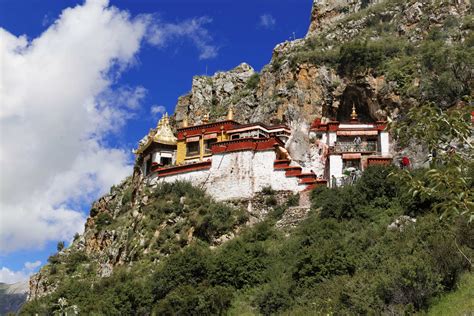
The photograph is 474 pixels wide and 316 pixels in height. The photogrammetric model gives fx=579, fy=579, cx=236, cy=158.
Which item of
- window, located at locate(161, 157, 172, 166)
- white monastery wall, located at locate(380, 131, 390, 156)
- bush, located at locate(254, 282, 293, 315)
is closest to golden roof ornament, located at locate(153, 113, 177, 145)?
window, located at locate(161, 157, 172, 166)

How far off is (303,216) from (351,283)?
10.8 m

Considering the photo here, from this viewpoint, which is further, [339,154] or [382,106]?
[382,106]

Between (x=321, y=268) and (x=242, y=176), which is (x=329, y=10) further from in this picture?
(x=321, y=268)

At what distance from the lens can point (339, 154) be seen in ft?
113

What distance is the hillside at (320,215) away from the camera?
1817cm

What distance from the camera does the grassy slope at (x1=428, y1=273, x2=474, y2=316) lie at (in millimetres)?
16236

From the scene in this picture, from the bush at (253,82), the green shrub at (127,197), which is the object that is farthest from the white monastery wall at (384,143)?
the green shrub at (127,197)

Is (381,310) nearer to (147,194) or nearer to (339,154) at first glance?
(339,154)

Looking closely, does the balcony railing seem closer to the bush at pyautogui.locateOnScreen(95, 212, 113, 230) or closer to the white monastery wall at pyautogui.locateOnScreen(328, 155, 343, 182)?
the white monastery wall at pyautogui.locateOnScreen(328, 155, 343, 182)

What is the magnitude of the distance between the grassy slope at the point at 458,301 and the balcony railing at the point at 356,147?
17773 mm

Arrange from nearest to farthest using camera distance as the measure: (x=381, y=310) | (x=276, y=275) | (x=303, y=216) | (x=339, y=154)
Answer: (x=381, y=310) < (x=276, y=275) < (x=303, y=216) < (x=339, y=154)

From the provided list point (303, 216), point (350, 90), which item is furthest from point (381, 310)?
point (350, 90)

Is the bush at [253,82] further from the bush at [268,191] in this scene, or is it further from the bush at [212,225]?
the bush at [212,225]

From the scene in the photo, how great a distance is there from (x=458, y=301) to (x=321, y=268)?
279 inches
